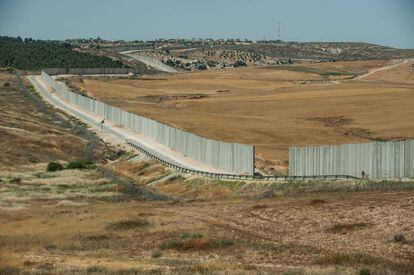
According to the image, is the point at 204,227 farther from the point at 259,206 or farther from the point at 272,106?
the point at 272,106

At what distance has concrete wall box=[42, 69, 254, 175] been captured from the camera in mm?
52125

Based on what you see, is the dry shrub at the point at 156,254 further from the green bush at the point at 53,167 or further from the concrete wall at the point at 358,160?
the green bush at the point at 53,167

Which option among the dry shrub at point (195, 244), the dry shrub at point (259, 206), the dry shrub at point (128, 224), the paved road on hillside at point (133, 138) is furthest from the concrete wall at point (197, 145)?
the dry shrub at point (195, 244)

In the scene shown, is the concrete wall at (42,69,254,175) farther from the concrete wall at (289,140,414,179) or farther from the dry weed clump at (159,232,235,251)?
the dry weed clump at (159,232,235,251)

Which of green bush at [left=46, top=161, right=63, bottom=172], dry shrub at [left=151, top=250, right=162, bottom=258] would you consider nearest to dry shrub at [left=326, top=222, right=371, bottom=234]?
dry shrub at [left=151, top=250, right=162, bottom=258]

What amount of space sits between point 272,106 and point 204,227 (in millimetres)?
81876

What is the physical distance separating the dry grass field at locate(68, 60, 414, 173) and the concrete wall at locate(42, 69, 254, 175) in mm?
2497

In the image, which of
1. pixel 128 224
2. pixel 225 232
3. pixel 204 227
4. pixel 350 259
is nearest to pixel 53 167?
pixel 128 224

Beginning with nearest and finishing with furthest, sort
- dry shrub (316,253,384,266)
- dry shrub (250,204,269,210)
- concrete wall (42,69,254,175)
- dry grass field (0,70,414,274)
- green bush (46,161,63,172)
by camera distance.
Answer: dry shrub (316,253,384,266)
dry grass field (0,70,414,274)
dry shrub (250,204,269,210)
concrete wall (42,69,254,175)
green bush (46,161,63,172)

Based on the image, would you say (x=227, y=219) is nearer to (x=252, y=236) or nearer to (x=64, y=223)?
(x=252, y=236)

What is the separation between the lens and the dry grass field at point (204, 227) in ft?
85.6

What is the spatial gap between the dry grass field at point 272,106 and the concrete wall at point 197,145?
2497mm

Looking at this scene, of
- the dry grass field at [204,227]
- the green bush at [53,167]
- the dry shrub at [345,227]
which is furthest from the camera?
the green bush at [53,167]

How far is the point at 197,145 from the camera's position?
199ft
